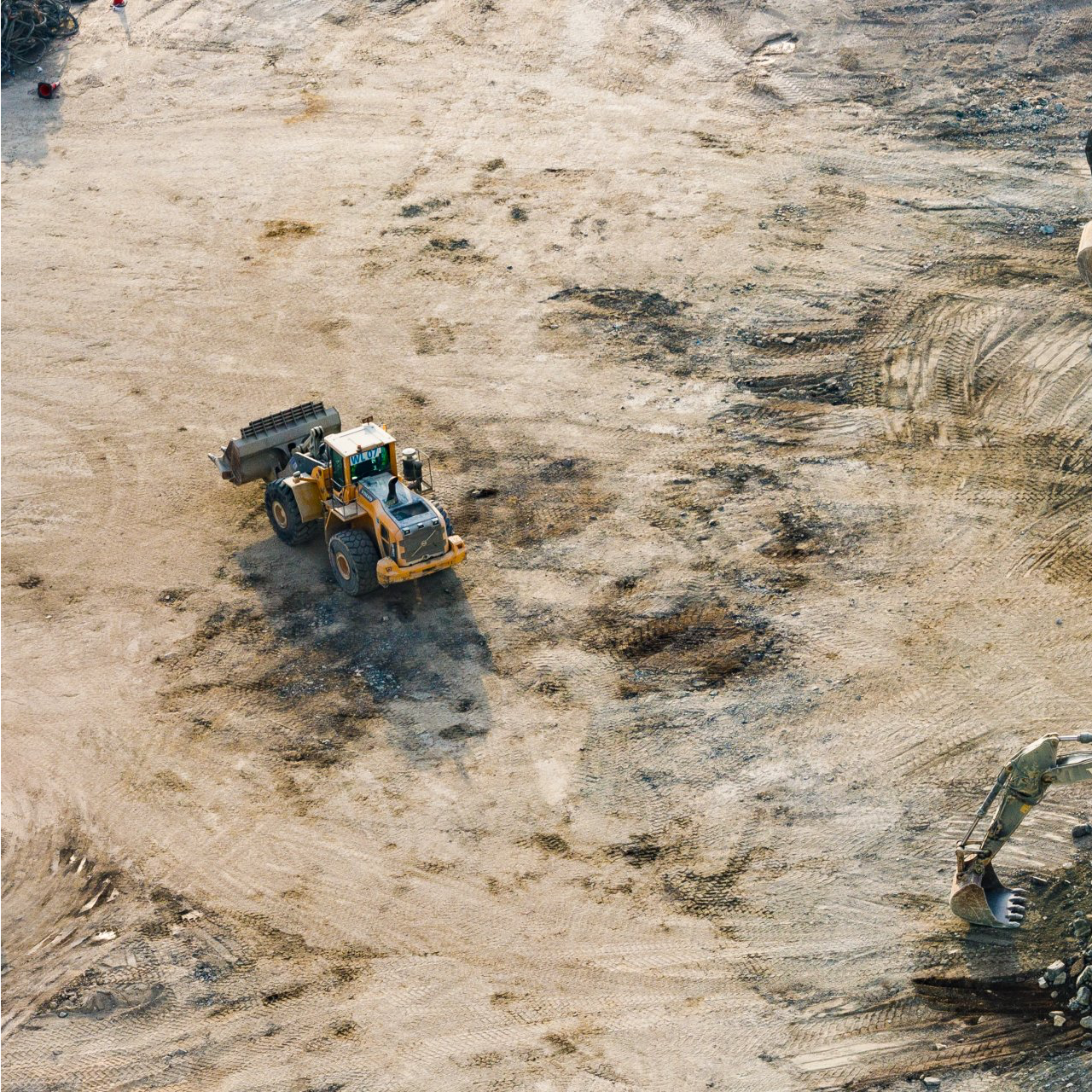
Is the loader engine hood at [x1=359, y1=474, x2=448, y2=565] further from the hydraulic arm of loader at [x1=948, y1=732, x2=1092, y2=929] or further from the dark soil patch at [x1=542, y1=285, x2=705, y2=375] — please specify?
the hydraulic arm of loader at [x1=948, y1=732, x2=1092, y2=929]

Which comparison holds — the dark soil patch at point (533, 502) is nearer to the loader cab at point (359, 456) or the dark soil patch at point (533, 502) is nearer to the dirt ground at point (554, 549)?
the dirt ground at point (554, 549)

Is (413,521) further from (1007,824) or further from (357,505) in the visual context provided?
(1007,824)

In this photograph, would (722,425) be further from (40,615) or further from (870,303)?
(40,615)

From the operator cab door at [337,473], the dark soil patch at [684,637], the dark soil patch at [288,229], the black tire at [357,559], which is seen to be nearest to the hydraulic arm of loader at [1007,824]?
the dark soil patch at [684,637]

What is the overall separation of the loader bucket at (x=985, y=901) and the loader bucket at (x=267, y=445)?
35.9 ft

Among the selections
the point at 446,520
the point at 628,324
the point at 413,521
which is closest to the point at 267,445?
the point at 446,520

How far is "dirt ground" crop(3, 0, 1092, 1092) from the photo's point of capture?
14961mm

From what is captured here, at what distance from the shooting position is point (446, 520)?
771 inches

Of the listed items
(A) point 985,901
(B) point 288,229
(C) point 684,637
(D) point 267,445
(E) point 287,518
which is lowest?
(A) point 985,901

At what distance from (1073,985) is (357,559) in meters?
10.1

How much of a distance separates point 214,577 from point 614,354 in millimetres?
7969

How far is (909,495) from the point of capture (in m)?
21.4

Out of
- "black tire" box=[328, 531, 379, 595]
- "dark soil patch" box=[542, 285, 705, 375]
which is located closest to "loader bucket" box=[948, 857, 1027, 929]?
"black tire" box=[328, 531, 379, 595]

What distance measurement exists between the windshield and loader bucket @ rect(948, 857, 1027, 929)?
9.06m
